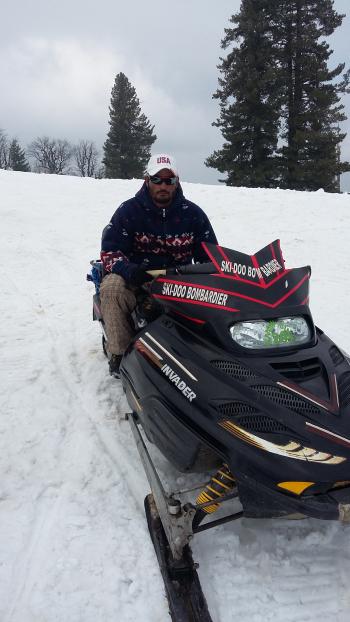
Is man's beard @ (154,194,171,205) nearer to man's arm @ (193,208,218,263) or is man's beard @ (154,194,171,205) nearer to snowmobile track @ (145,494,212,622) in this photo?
man's arm @ (193,208,218,263)

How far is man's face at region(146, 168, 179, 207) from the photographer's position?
3271mm

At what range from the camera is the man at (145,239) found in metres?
3.16

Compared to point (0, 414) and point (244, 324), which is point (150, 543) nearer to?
point (244, 324)

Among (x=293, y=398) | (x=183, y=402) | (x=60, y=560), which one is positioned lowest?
(x=60, y=560)

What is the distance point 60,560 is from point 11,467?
0.85m

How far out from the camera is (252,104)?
928 inches

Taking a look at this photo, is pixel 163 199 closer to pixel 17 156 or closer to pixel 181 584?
pixel 181 584

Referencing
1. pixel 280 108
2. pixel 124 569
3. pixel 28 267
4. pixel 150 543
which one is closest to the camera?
pixel 124 569

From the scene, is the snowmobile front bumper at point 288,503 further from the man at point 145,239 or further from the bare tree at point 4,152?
the bare tree at point 4,152

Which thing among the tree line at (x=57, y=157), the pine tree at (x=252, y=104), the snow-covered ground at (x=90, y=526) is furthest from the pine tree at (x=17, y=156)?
the snow-covered ground at (x=90, y=526)

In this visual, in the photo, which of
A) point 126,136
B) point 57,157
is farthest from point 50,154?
point 126,136

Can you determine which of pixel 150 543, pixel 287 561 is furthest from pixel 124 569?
pixel 287 561

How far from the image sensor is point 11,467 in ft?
9.42

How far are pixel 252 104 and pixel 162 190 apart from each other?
2279 cm
